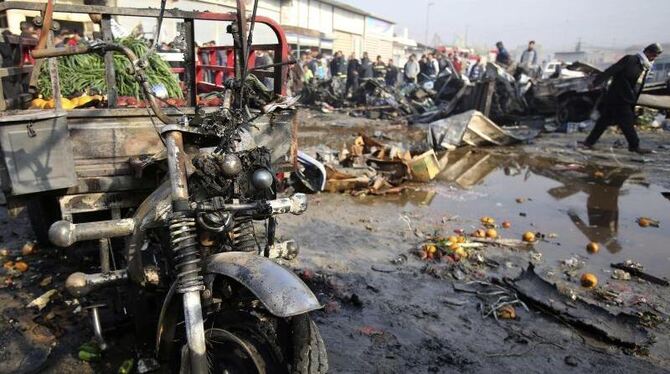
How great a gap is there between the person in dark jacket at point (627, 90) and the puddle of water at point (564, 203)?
1634mm

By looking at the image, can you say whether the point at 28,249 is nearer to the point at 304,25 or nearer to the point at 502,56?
the point at 502,56

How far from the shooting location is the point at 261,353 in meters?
2.18

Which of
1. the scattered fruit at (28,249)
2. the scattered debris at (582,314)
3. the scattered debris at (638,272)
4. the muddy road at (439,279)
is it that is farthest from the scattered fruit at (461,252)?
the scattered fruit at (28,249)

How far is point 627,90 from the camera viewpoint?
33.5ft

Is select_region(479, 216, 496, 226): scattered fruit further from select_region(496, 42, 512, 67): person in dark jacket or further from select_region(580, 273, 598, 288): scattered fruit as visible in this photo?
select_region(496, 42, 512, 67): person in dark jacket

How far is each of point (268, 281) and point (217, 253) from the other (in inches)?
19.6

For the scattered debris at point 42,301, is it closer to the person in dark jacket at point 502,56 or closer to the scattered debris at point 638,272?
the scattered debris at point 638,272

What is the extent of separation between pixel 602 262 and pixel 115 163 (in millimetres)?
4760

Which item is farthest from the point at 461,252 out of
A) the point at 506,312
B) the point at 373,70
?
the point at 373,70

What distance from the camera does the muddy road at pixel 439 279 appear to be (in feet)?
11.0

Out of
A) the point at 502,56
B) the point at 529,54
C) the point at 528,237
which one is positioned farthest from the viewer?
the point at 529,54

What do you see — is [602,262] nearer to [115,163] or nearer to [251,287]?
[251,287]

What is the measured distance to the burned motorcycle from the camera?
7.08ft

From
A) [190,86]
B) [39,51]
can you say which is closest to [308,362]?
[39,51]
